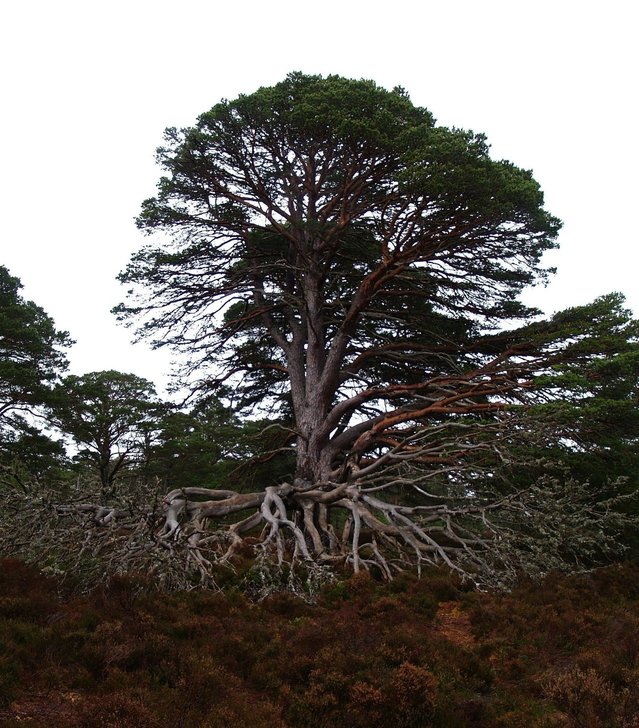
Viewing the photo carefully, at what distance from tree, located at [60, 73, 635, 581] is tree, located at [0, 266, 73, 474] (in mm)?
7449

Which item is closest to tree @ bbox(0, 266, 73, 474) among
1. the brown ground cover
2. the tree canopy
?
→ the tree canopy

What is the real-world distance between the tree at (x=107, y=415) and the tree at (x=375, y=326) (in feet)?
35.4

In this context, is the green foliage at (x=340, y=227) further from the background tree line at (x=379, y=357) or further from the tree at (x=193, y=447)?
the tree at (x=193, y=447)

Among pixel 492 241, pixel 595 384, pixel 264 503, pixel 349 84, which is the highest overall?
pixel 349 84

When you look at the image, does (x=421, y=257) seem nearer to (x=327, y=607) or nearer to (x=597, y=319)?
(x=597, y=319)

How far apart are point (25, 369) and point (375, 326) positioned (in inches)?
531

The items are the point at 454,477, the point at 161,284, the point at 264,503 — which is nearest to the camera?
the point at 454,477

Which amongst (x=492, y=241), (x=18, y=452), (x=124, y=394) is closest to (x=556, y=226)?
(x=492, y=241)

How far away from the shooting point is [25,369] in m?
19.7

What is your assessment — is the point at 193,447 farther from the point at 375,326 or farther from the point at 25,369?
the point at 375,326

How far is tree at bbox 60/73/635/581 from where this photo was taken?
10.7 metres

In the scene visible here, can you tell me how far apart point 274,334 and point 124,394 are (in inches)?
609

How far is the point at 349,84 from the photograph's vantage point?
492 inches

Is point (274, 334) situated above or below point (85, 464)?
above
